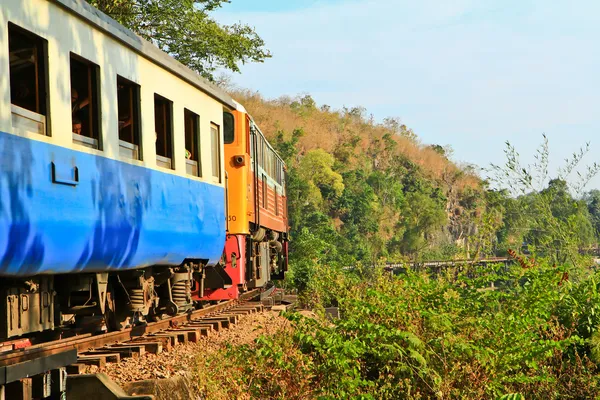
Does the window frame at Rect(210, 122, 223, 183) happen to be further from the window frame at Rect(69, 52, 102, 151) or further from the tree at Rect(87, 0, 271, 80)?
Result: the tree at Rect(87, 0, 271, 80)

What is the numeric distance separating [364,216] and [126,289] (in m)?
49.1

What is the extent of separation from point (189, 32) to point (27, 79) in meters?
17.1

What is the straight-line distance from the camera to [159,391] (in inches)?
242

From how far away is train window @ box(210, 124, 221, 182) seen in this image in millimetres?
10305

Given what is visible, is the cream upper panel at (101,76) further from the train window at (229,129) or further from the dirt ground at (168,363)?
the train window at (229,129)

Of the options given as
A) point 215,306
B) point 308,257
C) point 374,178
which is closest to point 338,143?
point 374,178

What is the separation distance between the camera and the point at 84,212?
20.5 ft

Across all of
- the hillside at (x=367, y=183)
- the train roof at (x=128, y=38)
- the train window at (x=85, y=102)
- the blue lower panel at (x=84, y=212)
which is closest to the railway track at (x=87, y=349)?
the blue lower panel at (x=84, y=212)

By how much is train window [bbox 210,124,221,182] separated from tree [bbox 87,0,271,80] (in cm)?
1079

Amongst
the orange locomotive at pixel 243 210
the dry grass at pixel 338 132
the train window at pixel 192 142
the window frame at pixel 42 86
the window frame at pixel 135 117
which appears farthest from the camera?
the dry grass at pixel 338 132

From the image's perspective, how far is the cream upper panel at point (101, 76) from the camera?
543 centimetres

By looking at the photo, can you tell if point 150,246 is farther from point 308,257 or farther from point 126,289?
point 308,257

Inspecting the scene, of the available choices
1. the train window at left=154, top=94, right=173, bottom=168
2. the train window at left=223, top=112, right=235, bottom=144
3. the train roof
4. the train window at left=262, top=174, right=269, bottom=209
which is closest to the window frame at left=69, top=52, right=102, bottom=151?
the train roof

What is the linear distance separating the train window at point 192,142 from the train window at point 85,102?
263 centimetres
